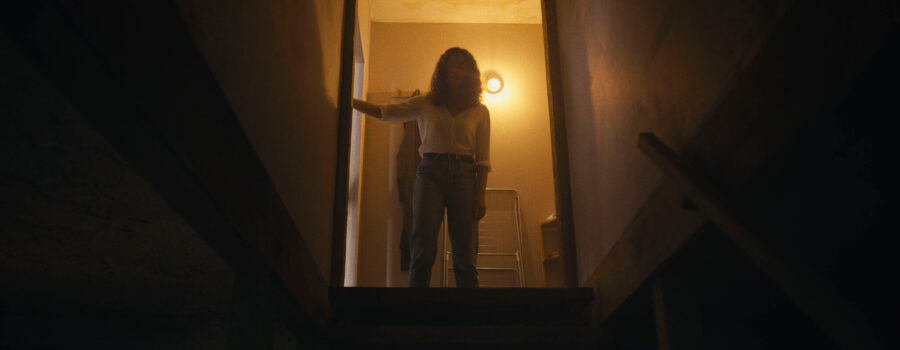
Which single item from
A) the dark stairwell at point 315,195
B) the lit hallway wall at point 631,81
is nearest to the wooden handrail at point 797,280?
the dark stairwell at point 315,195

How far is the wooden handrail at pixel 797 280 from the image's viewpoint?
47.1 inches

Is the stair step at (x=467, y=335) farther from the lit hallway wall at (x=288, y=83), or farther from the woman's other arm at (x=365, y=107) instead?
the woman's other arm at (x=365, y=107)

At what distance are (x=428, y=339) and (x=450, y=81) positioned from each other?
150 cm

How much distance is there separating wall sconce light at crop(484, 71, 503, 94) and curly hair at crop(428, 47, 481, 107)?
1747 mm

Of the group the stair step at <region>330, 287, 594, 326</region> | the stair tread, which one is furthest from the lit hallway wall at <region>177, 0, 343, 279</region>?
the stair tread

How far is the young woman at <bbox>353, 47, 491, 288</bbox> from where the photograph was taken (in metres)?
3.33

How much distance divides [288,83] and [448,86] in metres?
1.62

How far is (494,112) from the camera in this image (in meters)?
5.50

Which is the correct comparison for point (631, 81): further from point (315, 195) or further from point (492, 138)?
point (492, 138)

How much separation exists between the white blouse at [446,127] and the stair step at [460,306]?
36.3 inches

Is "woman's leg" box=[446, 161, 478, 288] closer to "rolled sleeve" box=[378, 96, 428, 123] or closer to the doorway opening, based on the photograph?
"rolled sleeve" box=[378, 96, 428, 123]

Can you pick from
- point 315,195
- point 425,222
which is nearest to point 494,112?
point 425,222

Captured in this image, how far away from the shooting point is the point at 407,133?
519 cm

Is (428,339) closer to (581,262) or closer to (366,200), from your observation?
(581,262)
